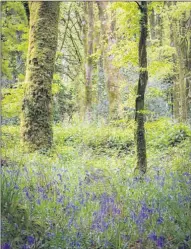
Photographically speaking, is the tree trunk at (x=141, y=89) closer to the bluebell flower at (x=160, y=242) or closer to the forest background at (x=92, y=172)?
the forest background at (x=92, y=172)

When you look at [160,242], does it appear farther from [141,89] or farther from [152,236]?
[141,89]

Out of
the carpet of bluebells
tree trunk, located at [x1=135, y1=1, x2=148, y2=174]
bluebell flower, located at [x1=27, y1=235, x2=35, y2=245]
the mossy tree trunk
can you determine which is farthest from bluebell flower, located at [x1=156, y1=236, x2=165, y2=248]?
the mossy tree trunk

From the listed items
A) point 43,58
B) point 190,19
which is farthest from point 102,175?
point 190,19

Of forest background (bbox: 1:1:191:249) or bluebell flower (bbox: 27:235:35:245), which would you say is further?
forest background (bbox: 1:1:191:249)

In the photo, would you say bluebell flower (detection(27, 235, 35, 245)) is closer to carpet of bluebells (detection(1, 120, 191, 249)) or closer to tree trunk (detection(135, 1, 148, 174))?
carpet of bluebells (detection(1, 120, 191, 249))

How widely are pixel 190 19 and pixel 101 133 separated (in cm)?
740

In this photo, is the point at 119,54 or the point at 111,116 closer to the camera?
the point at 119,54

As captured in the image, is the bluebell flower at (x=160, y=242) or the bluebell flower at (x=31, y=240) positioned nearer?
the bluebell flower at (x=31, y=240)

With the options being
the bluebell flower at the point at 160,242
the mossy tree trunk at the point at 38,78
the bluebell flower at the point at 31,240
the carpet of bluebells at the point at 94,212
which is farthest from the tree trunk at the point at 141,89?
the bluebell flower at the point at 31,240

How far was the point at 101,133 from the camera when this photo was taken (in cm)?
1059

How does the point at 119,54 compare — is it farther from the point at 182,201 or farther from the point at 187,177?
the point at 182,201

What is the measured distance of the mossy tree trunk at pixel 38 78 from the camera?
766 cm

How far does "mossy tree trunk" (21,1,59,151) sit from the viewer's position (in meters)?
7.66

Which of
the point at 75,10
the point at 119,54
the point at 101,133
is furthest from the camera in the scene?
the point at 75,10
